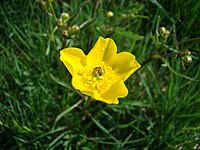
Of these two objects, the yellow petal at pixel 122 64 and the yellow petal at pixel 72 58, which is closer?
the yellow petal at pixel 72 58

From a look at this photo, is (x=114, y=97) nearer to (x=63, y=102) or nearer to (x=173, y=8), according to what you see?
(x=63, y=102)

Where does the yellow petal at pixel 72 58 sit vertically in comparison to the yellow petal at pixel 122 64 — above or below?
above

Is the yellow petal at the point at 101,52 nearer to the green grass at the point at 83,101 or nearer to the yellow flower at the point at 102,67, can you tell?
the yellow flower at the point at 102,67

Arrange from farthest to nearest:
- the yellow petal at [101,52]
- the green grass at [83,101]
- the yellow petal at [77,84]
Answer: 1. the green grass at [83,101]
2. the yellow petal at [101,52]
3. the yellow petal at [77,84]

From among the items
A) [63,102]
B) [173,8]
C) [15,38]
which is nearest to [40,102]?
[63,102]

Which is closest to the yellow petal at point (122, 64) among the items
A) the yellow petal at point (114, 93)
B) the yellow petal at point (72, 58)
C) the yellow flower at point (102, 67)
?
the yellow flower at point (102, 67)

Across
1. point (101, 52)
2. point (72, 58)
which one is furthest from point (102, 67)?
point (72, 58)

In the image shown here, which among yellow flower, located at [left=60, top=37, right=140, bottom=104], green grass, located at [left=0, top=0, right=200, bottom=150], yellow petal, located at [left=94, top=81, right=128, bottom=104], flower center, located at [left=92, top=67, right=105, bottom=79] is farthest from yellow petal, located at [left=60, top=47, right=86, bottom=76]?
green grass, located at [left=0, top=0, right=200, bottom=150]
